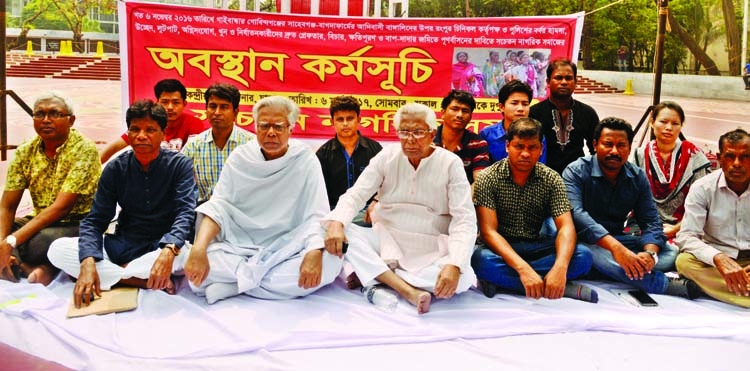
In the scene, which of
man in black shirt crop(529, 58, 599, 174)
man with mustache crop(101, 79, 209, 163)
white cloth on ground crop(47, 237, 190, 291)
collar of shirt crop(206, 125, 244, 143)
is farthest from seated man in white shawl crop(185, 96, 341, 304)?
man in black shirt crop(529, 58, 599, 174)

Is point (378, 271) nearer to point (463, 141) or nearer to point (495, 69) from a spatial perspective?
point (463, 141)

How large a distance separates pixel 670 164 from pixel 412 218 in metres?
1.88

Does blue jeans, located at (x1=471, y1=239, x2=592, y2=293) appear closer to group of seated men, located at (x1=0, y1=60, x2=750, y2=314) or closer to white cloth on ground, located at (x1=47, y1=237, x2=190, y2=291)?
group of seated men, located at (x1=0, y1=60, x2=750, y2=314)

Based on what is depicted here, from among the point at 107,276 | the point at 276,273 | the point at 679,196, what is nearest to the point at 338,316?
the point at 276,273

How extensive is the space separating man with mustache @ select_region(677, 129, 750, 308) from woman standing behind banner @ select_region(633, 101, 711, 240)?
1.73ft

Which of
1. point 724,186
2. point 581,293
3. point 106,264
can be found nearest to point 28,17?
point 106,264

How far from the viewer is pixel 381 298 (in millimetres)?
2805

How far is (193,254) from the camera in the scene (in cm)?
274

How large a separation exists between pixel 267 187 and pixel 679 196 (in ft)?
8.75

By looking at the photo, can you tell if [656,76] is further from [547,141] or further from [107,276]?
[107,276]

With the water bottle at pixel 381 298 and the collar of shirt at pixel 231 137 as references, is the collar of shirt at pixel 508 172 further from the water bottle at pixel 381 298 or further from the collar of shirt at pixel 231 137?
the collar of shirt at pixel 231 137

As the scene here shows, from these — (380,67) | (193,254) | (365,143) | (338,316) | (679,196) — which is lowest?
(338,316)

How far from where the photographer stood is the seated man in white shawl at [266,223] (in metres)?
2.81

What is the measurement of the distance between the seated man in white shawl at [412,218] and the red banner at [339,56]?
78.9 inches
